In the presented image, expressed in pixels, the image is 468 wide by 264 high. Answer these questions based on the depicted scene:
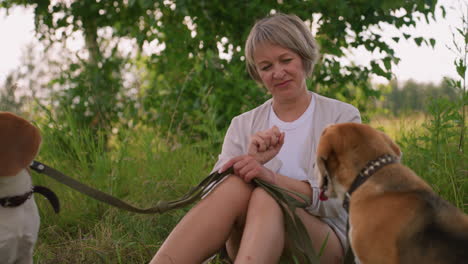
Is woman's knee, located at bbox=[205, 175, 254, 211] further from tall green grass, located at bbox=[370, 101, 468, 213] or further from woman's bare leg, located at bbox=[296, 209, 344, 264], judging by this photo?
tall green grass, located at bbox=[370, 101, 468, 213]

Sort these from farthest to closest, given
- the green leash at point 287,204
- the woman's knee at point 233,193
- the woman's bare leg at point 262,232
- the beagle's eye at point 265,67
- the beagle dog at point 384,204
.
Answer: the beagle's eye at point 265,67, the woman's knee at point 233,193, the green leash at point 287,204, the woman's bare leg at point 262,232, the beagle dog at point 384,204

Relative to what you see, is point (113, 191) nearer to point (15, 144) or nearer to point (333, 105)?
point (15, 144)

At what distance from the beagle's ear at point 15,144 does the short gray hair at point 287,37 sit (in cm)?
157

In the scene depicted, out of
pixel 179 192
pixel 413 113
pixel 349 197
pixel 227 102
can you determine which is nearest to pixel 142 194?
pixel 179 192

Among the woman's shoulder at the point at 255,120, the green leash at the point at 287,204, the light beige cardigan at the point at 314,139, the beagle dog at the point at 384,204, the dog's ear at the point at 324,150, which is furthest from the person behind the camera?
the woman's shoulder at the point at 255,120

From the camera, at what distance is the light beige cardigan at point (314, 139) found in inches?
105

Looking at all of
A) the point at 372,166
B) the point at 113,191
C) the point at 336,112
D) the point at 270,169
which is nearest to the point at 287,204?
the point at 270,169

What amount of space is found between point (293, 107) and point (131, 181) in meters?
1.81

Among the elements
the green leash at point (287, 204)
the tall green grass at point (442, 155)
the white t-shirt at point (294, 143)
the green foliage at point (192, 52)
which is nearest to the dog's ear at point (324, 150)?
the green leash at point (287, 204)

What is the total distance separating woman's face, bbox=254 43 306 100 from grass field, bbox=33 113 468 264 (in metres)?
1.34

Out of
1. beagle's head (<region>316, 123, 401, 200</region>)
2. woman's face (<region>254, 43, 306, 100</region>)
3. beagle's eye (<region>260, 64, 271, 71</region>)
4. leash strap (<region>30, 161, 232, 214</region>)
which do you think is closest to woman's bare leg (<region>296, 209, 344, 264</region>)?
beagle's head (<region>316, 123, 401, 200</region>)

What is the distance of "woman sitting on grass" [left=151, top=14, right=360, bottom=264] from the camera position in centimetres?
243

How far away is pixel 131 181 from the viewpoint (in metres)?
4.09

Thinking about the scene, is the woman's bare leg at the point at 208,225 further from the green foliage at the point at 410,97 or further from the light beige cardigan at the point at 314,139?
the green foliage at the point at 410,97
